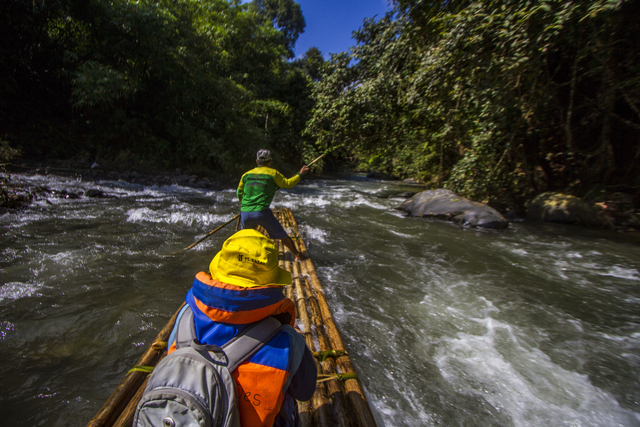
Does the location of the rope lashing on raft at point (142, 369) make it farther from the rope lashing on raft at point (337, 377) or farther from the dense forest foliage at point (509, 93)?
Answer: the dense forest foliage at point (509, 93)

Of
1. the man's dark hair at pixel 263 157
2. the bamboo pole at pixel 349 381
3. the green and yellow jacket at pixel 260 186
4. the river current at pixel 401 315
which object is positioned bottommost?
the river current at pixel 401 315

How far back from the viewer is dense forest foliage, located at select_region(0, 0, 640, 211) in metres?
5.16

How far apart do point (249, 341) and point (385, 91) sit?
9.29 m

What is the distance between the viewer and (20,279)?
3.01 metres

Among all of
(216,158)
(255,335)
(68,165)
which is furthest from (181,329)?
(216,158)

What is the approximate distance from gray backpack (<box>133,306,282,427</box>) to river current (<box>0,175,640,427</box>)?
1464 millimetres

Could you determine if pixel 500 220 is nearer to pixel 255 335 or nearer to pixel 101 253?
pixel 255 335

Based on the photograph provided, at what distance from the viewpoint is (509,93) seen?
6062mm

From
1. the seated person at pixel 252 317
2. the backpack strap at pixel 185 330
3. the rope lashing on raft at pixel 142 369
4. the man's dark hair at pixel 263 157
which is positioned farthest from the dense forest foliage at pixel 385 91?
the rope lashing on raft at pixel 142 369

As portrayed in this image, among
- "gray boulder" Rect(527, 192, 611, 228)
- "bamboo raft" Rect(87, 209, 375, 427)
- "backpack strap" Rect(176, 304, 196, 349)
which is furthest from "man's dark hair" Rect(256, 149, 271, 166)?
"gray boulder" Rect(527, 192, 611, 228)

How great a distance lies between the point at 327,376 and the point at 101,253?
391 cm

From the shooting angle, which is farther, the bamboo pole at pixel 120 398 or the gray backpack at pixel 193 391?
the bamboo pole at pixel 120 398

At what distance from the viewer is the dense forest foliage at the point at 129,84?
8669 millimetres

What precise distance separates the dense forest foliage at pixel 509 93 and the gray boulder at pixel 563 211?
52cm
